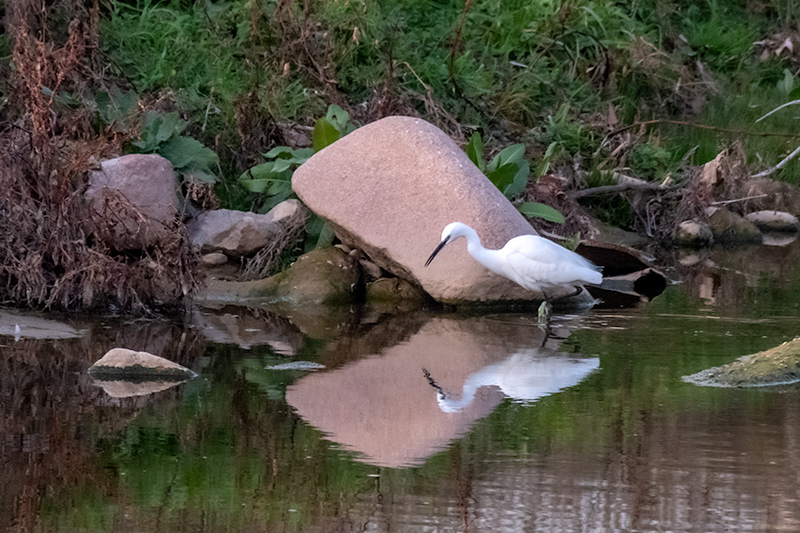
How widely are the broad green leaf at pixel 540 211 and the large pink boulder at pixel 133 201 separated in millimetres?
2928

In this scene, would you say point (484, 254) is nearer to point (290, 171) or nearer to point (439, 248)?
point (439, 248)

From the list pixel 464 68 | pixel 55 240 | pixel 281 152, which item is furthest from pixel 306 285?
pixel 464 68

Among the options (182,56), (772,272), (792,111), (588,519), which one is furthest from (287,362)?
(792,111)

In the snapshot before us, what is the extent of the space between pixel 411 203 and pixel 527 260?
1.18 meters

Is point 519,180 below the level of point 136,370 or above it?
above

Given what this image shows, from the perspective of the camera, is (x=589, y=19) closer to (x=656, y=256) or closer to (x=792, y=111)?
(x=792, y=111)

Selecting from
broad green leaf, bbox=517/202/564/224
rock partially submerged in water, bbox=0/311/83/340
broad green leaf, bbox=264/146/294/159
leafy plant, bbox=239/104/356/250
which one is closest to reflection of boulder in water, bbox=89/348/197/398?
rock partially submerged in water, bbox=0/311/83/340

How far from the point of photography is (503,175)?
9805mm

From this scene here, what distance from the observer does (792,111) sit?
16.2 m

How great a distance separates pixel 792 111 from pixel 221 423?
1306 centimetres

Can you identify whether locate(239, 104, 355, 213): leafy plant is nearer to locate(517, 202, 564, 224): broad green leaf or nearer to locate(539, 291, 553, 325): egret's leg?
locate(517, 202, 564, 224): broad green leaf

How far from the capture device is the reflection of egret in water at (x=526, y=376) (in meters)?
5.52

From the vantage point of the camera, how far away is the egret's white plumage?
310 inches

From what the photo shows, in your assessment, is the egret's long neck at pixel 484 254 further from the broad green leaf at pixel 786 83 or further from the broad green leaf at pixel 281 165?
the broad green leaf at pixel 786 83
